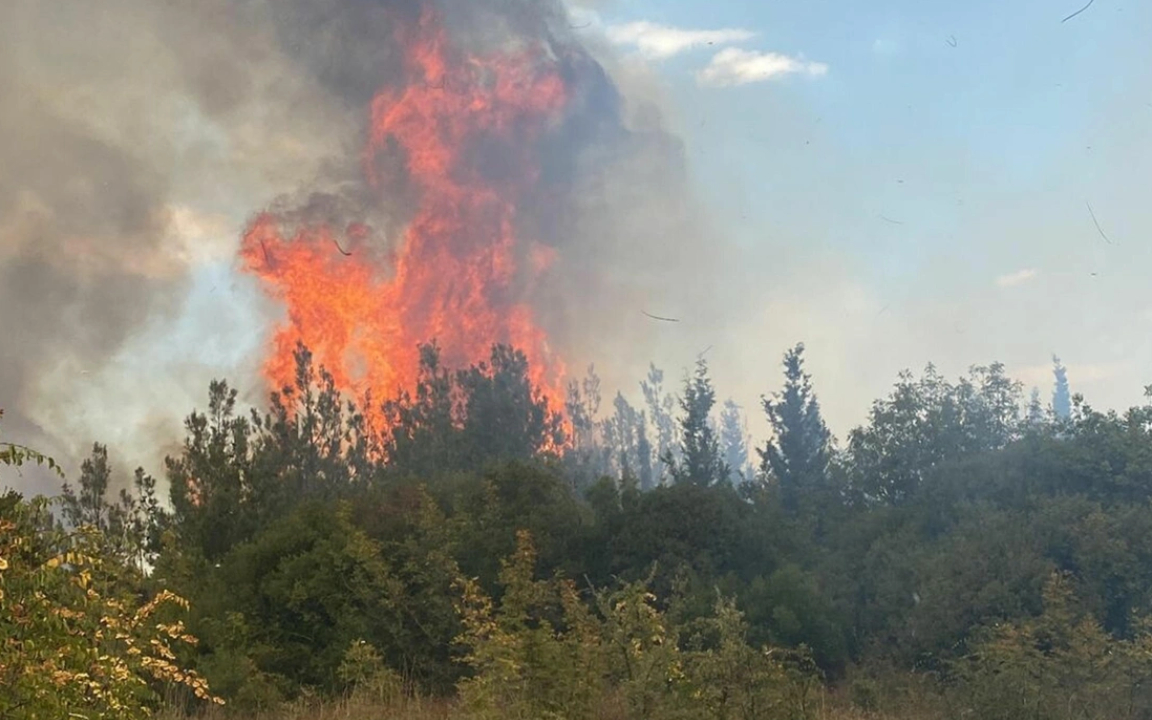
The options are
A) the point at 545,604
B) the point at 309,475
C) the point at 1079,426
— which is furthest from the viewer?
the point at 309,475

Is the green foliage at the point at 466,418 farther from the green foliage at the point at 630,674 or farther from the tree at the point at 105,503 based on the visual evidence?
the green foliage at the point at 630,674

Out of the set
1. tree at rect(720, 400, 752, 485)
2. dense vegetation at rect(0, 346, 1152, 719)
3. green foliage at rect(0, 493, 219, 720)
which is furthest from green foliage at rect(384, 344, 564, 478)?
tree at rect(720, 400, 752, 485)

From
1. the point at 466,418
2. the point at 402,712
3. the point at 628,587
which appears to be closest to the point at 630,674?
the point at 628,587

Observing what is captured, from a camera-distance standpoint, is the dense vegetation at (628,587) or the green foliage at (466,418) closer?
the dense vegetation at (628,587)

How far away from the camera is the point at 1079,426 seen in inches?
1069

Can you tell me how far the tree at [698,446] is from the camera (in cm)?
4278

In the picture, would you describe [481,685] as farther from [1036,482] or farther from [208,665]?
[1036,482]

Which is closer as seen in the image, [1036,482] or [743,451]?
[1036,482]

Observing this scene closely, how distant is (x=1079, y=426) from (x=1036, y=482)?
2461 millimetres

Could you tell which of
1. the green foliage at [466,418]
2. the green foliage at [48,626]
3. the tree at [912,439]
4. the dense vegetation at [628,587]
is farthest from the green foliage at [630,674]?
the green foliage at [466,418]

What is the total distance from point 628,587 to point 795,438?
4530 cm

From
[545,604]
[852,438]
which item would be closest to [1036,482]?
[852,438]

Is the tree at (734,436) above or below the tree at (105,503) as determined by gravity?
above

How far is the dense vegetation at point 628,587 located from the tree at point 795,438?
1555cm
